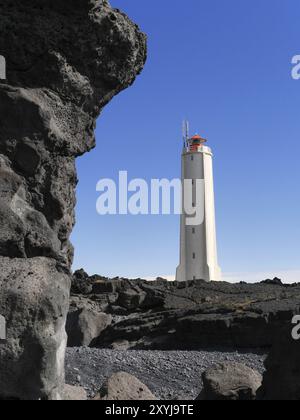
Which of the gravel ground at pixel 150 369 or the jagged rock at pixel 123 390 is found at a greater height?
the gravel ground at pixel 150 369

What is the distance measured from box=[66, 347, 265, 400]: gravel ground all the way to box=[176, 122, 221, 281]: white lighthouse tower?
27.3 metres

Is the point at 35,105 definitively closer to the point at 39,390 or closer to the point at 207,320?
the point at 39,390

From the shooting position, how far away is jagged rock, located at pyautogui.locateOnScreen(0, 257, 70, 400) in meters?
5.23

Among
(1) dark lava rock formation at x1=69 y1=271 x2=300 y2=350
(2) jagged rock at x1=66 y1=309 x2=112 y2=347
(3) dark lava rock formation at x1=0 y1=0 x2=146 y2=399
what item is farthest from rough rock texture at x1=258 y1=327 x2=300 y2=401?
(2) jagged rock at x1=66 y1=309 x2=112 y2=347

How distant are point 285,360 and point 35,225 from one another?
3921mm

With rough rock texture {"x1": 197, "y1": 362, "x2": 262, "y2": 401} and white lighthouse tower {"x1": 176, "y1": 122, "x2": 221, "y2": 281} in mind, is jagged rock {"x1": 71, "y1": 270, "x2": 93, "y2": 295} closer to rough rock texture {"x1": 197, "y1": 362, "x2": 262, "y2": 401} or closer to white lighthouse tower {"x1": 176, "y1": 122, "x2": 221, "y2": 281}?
white lighthouse tower {"x1": 176, "y1": 122, "x2": 221, "y2": 281}

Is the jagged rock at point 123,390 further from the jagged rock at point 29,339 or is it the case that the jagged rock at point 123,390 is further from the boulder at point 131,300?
the boulder at point 131,300

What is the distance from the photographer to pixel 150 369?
12.6 metres

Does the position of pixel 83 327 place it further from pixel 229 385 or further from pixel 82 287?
pixel 82 287

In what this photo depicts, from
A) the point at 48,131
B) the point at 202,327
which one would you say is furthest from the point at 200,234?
the point at 48,131

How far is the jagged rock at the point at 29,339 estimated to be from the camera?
5234 mm

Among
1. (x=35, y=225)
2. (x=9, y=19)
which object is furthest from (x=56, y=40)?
(x=35, y=225)

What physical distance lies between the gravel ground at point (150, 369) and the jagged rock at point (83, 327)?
189 inches

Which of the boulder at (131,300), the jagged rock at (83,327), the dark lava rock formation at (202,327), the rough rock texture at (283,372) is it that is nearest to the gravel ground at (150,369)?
the dark lava rock formation at (202,327)
